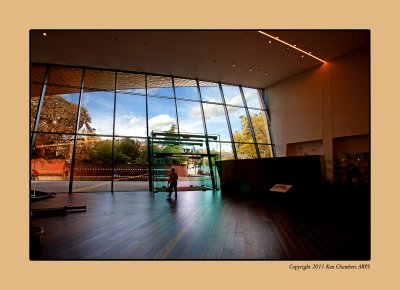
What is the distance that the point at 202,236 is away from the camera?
3461mm

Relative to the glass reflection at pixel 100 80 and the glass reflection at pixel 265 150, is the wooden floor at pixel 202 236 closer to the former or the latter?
the glass reflection at pixel 100 80

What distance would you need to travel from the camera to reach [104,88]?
36.1 feet

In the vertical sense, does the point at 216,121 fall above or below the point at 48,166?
above

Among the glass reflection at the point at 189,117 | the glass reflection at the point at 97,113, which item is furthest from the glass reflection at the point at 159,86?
the glass reflection at the point at 97,113

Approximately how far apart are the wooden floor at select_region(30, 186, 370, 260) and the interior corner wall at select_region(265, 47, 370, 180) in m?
6.64

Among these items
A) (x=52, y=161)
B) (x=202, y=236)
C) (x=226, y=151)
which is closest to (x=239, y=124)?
(x=226, y=151)

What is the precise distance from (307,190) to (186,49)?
24.1ft

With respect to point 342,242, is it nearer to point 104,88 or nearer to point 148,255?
point 148,255

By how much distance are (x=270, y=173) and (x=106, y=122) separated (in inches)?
314

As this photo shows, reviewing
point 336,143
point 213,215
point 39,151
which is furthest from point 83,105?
point 336,143

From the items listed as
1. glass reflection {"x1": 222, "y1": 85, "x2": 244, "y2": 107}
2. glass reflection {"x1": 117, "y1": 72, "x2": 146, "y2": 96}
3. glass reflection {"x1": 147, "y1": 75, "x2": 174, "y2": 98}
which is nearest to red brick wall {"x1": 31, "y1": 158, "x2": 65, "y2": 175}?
glass reflection {"x1": 117, "y1": 72, "x2": 146, "y2": 96}

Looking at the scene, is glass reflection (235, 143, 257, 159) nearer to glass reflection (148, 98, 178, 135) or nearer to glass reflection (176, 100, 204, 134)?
glass reflection (176, 100, 204, 134)

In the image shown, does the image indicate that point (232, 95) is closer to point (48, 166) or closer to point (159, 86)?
point (159, 86)

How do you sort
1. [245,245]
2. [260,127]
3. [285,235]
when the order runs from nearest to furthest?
[245,245]
[285,235]
[260,127]
